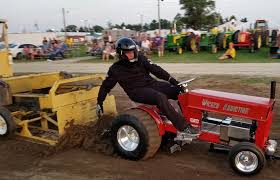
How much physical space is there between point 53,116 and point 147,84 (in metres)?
2.08

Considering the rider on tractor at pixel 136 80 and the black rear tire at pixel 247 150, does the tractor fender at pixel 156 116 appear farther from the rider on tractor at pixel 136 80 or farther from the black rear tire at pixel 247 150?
the black rear tire at pixel 247 150

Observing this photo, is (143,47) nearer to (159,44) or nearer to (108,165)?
(159,44)

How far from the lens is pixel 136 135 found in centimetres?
545

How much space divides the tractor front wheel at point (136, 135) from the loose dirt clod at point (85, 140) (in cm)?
29

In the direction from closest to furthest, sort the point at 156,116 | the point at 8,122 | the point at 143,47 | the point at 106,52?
the point at 156,116 → the point at 8,122 → the point at 106,52 → the point at 143,47

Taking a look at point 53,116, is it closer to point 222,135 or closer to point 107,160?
point 107,160

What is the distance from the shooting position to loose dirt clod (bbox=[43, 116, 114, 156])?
5.89 m

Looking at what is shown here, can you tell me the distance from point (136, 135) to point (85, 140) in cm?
101

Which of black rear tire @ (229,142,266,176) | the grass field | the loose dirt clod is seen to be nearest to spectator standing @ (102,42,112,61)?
the grass field

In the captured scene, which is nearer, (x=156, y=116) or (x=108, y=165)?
(x=108, y=165)

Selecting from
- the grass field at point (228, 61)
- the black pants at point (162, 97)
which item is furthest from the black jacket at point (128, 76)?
the grass field at point (228, 61)

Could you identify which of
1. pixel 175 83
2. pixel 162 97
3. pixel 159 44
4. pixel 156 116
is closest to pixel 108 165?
pixel 156 116

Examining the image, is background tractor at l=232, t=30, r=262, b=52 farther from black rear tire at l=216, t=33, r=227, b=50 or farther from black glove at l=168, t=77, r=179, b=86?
black glove at l=168, t=77, r=179, b=86

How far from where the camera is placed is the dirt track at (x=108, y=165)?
4.93 metres
